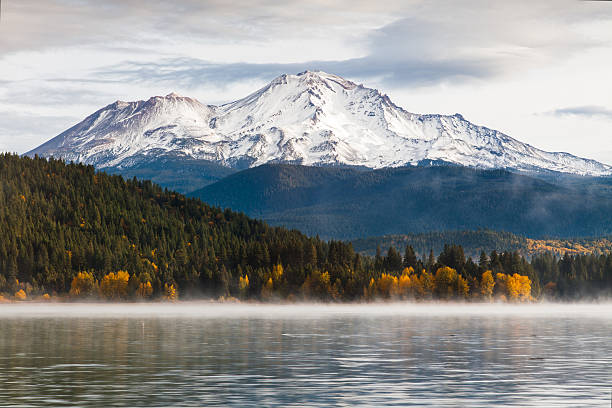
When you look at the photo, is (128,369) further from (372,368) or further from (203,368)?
(372,368)

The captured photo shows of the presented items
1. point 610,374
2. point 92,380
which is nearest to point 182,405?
point 92,380

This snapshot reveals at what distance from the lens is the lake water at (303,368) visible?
206 feet

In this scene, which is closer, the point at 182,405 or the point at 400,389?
the point at 182,405

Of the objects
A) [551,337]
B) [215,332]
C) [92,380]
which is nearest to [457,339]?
[551,337]

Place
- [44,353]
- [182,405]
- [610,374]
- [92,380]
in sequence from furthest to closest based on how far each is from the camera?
1. [44,353]
2. [610,374]
3. [92,380]
4. [182,405]

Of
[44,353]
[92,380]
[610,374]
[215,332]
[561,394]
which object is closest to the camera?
[561,394]

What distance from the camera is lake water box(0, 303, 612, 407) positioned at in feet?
206

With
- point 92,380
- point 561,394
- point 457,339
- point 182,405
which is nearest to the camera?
point 182,405

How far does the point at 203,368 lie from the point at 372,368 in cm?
1394

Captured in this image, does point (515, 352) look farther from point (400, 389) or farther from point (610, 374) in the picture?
point (400, 389)

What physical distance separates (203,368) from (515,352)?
112 ft

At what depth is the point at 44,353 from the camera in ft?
307

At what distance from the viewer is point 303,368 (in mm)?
81000

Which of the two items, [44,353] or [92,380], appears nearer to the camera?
[92,380]
